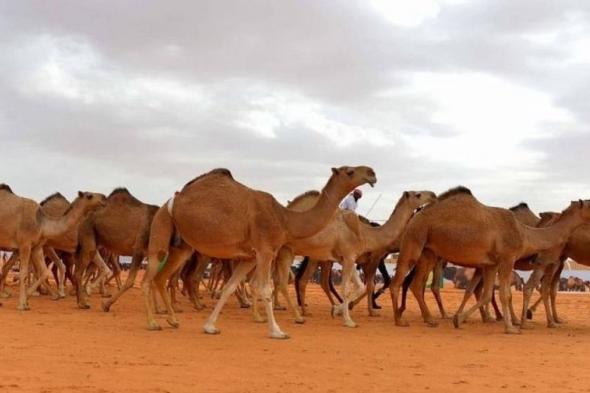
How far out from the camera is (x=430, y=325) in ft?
46.9

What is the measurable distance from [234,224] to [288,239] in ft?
3.13

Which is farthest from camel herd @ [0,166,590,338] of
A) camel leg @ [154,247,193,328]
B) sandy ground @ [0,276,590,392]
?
sandy ground @ [0,276,590,392]

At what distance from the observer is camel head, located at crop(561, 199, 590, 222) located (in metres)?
14.5

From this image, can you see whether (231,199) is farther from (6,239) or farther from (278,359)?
(6,239)

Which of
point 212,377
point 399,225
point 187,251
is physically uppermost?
point 399,225

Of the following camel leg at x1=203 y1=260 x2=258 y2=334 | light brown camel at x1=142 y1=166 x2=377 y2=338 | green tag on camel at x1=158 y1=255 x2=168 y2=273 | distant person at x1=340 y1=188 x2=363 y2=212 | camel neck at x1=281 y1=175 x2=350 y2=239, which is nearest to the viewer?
light brown camel at x1=142 y1=166 x2=377 y2=338

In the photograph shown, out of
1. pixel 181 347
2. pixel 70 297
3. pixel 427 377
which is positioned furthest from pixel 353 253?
pixel 70 297

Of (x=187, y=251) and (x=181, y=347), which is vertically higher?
(x=187, y=251)

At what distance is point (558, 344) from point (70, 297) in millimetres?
11731

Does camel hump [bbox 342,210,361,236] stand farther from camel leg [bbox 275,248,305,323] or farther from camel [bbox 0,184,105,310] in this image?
camel [bbox 0,184,105,310]

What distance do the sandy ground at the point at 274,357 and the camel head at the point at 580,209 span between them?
211cm

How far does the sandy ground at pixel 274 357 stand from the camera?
7.48 m

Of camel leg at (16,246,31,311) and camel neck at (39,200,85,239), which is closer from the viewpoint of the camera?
camel leg at (16,246,31,311)

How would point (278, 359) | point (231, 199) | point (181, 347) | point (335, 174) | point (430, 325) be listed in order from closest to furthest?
point (278, 359) < point (181, 347) < point (231, 199) < point (335, 174) < point (430, 325)
